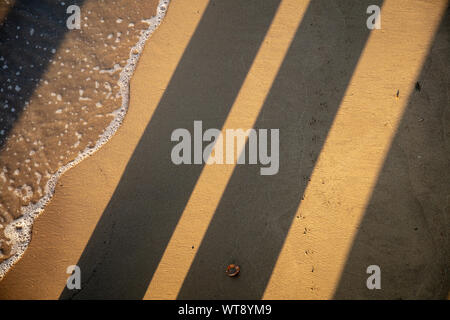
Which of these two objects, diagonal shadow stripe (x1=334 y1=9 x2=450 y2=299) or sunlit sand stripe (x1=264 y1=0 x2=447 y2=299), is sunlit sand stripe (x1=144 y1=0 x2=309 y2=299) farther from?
diagonal shadow stripe (x1=334 y1=9 x2=450 y2=299)

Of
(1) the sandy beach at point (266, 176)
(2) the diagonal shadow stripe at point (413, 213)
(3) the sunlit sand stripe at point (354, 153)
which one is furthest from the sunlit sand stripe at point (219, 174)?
(2) the diagonal shadow stripe at point (413, 213)

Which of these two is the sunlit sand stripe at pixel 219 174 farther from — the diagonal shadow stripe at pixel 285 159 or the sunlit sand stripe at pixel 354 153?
the sunlit sand stripe at pixel 354 153

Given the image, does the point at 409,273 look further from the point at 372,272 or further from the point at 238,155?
the point at 238,155

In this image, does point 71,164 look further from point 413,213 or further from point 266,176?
point 413,213

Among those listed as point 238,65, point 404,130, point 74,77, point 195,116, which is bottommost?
point 404,130

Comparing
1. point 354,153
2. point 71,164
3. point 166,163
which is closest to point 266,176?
point 354,153
